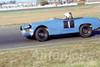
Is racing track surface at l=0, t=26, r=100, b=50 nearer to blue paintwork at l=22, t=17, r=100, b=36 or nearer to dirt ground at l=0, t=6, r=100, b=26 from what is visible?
blue paintwork at l=22, t=17, r=100, b=36

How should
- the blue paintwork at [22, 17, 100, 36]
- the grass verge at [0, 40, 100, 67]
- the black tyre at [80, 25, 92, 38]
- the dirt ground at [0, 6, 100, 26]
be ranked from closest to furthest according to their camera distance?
the grass verge at [0, 40, 100, 67] → the blue paintwork at [22, 17, 100, 36] → the black tyre at [80, 25, 92, 38] → the dirt ground at [0, 6, 100, 26]

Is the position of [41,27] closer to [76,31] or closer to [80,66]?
[76,31]

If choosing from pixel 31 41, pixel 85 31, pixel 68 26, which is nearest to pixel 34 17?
pixel 31 41

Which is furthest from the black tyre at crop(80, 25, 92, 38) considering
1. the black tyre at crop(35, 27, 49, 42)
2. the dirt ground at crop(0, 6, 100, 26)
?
the dirt ground at crop(0, 6, 100, 26)

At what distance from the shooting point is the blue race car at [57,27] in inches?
427

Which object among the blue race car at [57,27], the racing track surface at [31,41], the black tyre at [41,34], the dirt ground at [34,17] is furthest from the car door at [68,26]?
the dirt ground at [34,17]

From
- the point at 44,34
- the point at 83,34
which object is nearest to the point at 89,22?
the point at 83,34

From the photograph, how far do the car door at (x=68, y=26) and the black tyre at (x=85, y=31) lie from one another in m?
0.54

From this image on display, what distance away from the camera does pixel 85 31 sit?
37.6 feet

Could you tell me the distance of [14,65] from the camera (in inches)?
271

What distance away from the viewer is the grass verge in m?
6.66

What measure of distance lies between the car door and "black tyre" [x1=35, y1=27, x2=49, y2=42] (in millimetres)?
926

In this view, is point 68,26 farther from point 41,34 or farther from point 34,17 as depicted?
point 34,17

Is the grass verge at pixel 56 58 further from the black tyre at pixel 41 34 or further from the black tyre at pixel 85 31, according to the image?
the black tyre at pixel 85 31
